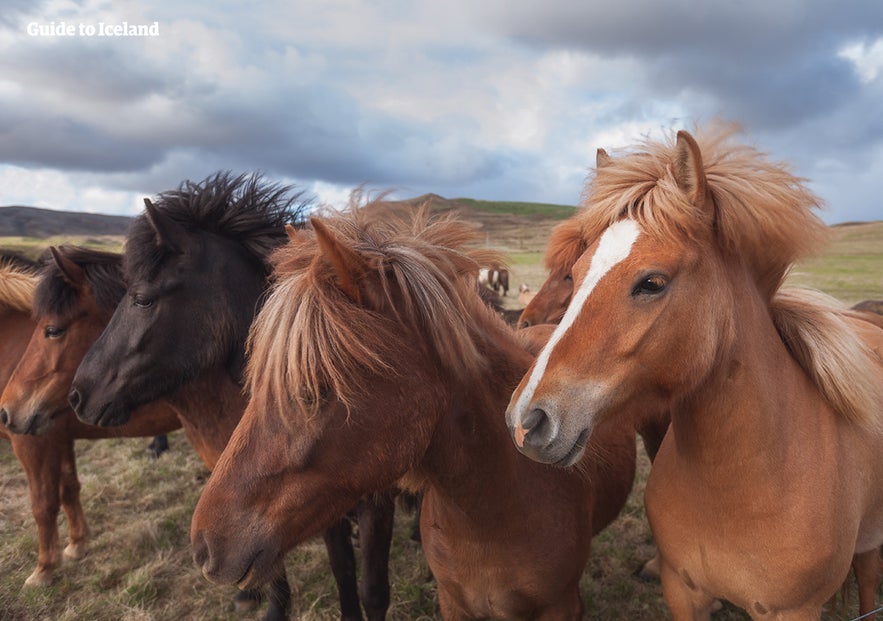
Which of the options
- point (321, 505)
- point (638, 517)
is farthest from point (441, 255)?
point (638, 517)

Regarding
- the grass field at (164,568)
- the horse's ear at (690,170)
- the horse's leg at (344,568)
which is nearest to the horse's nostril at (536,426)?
the horse's ear at (690,170)

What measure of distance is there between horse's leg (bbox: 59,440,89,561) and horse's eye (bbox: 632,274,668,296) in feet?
17.0

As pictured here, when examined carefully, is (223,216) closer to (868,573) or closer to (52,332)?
(52,332)

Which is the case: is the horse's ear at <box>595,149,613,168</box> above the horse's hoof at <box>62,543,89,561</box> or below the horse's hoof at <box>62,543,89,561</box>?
above

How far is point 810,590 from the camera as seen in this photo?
1965 mm

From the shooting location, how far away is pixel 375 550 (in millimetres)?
3086

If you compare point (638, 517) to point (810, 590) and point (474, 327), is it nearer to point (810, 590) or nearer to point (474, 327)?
point (810, 590)

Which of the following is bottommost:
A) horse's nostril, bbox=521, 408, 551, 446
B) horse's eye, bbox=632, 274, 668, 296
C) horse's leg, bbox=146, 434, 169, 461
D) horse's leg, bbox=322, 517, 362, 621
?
horse's leg, bbox=146, 434, 169, 461

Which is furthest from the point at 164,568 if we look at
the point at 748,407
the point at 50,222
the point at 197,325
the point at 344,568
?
the point at 50,222

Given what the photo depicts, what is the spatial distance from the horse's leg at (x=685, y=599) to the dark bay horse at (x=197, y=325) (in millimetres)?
1581

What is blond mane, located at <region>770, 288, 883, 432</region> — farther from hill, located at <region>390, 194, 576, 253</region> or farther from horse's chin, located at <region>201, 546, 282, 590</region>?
hill, located at <region>390, 194, 576, 253</region>

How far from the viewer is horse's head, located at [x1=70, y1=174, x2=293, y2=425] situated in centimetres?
284

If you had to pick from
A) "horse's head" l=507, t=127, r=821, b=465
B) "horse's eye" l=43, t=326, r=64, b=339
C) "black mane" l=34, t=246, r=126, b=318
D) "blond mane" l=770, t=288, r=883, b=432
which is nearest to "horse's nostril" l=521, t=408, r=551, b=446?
"horse's head" l=507, t=127, r=821, b=465

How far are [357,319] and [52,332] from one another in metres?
3.32
